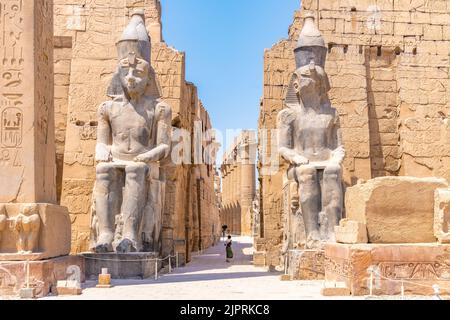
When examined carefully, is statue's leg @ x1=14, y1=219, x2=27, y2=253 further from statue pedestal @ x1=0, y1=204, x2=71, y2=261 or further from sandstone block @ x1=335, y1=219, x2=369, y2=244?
sandstone block @ x1=335, y1=219, x2=369, y2=244

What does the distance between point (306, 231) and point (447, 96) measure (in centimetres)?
479

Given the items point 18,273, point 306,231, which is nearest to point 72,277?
point 18,273

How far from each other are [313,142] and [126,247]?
2.71m

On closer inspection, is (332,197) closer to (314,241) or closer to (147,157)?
(314,241)

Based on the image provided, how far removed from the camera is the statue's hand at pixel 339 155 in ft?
24.1

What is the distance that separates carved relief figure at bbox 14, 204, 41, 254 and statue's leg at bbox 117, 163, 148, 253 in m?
1.94

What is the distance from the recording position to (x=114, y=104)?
24.7ft

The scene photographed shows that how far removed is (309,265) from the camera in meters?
6.71

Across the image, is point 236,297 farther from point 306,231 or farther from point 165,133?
point 165,133

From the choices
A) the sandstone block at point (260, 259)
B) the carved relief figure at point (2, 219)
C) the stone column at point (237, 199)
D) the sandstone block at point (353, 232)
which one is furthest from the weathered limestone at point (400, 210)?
the stone column at point (237, 199)

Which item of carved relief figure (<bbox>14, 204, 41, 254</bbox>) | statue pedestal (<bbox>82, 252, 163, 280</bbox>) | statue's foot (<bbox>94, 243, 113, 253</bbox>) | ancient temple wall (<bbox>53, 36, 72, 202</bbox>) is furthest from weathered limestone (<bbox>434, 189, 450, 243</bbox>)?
ancient temple wall (<bbox>53, 36, 72, 202</bbox>)

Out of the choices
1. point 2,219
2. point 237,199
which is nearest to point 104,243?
point 2,219

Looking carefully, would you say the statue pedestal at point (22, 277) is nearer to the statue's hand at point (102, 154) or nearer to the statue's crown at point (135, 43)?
the statue's hand at point (102, 154)

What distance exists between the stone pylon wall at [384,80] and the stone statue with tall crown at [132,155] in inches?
111
